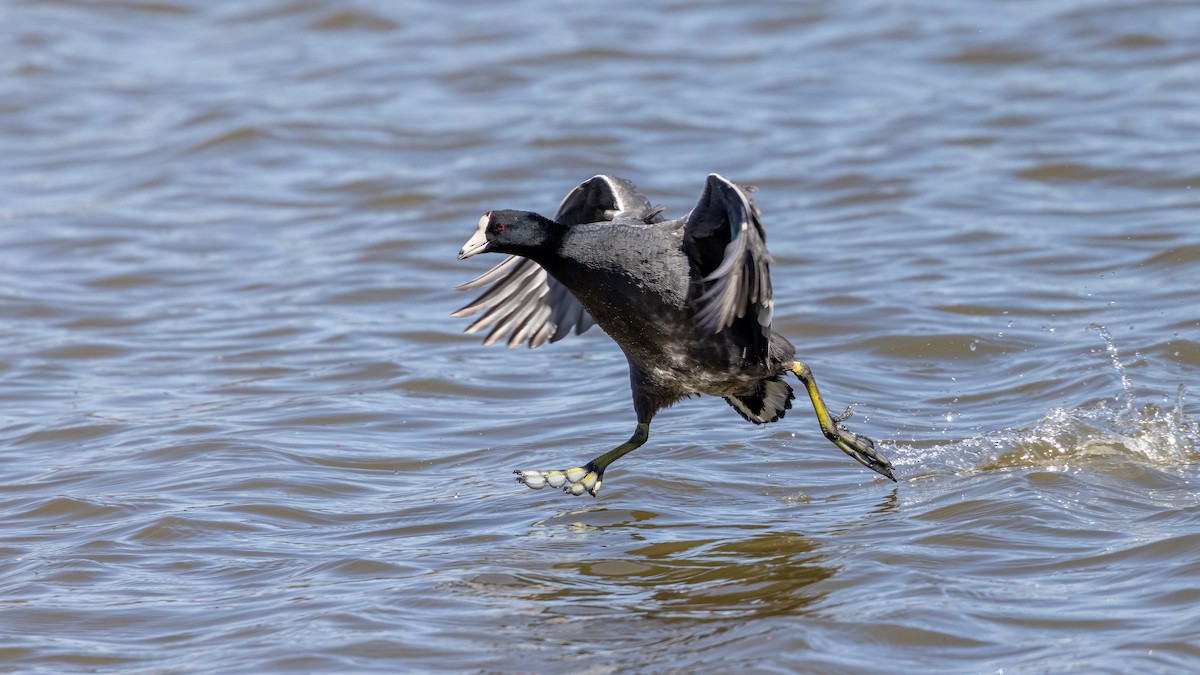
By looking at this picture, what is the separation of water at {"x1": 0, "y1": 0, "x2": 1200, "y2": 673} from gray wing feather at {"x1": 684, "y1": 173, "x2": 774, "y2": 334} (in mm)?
789

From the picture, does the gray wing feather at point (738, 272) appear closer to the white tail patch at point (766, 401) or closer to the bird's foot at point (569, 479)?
the white tail patch at point (766, 401)

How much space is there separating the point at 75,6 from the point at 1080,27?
32.4 feet

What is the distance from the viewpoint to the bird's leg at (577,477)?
5875mm

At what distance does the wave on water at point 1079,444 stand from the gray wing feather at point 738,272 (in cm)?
119

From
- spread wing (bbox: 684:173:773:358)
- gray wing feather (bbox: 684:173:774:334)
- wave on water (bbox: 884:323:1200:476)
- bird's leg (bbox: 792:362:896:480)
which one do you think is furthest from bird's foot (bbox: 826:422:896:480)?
gray wing feather (bbox: 684:173:774:334)

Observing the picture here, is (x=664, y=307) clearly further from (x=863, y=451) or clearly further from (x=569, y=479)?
(x=863, y=451)

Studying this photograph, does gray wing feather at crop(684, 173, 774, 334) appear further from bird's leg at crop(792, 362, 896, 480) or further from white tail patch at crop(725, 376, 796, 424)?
bird's leg at crop(792, 362, 896, 480)

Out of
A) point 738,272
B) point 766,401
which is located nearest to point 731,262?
point 738,272

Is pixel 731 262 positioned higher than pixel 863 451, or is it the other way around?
pixel 731 262

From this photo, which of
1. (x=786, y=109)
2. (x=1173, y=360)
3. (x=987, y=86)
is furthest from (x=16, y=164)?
(x=1173, y=360)

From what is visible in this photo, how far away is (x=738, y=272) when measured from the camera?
16.8 feet

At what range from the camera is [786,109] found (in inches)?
490

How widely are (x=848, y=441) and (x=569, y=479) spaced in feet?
3.54

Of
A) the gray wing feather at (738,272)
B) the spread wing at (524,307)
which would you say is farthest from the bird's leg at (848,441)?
the spread wing at (524,307)
